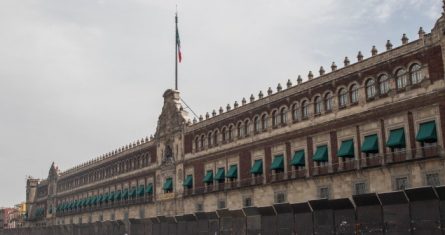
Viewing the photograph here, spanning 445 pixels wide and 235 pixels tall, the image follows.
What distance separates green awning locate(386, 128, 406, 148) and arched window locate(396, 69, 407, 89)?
275 cm

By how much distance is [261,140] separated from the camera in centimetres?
4534

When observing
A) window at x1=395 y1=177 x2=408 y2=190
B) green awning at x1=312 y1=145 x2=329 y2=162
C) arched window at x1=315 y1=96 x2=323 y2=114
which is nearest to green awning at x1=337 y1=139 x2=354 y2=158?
green awning at x1=312 y1=145 x2=329 y2=162

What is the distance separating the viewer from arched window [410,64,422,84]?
110 ft

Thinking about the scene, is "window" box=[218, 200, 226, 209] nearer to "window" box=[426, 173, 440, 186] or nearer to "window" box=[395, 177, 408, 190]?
"window" box=[395, 177, 408, 190]

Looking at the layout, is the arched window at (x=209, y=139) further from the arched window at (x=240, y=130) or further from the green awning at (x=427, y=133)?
the green awning at (x=427, y=133)

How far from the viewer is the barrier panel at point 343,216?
24875 mm

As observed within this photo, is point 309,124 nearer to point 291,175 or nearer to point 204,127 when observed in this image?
point 291,175

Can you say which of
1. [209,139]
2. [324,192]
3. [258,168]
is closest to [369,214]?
[324,192]

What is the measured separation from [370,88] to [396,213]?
48.9 ft

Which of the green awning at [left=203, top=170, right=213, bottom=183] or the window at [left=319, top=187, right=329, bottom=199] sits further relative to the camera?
the green awning at [left=203, top=170, right=213, bottom=183]

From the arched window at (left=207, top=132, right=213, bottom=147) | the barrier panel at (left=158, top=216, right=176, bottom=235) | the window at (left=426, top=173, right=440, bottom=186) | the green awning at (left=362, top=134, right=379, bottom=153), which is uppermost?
the arched window at (left=207, top=132, right=213, bottom=147)

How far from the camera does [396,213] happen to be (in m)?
22.9

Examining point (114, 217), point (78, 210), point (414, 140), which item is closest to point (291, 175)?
point (414, 140)

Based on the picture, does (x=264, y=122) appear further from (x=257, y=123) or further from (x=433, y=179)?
(x=433, y=179)
